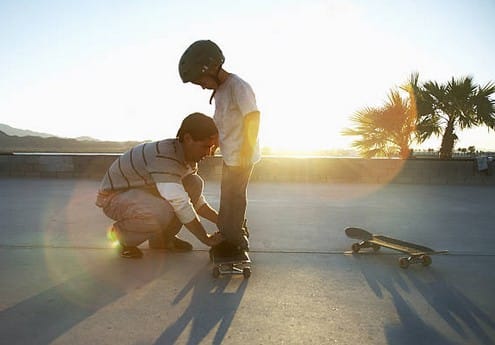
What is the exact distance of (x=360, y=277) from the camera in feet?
8.55

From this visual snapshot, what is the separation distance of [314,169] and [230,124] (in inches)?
301

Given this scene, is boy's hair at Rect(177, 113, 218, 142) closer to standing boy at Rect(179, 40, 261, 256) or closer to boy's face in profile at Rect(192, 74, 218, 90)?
standing boy at Rect(179, 40, 261, 256)

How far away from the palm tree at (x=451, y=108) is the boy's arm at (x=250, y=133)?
10758 mm

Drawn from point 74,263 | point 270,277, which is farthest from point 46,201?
point 270,277

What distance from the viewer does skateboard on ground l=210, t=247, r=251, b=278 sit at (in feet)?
8.44

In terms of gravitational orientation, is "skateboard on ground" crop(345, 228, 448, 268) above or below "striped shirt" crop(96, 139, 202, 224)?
below

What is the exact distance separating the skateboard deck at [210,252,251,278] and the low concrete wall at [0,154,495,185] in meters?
7.55

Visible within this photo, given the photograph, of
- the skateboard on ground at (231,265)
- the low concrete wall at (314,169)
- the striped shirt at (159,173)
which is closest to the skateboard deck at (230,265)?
the skateboard on ground at (231,265)

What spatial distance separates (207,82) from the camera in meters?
2.84

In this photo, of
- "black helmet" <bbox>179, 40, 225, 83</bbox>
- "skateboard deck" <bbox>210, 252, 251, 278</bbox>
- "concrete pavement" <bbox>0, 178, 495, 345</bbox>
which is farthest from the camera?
"black helmet" <bbox>179, 40, 225, 83</bbox>

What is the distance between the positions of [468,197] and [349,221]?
373cm

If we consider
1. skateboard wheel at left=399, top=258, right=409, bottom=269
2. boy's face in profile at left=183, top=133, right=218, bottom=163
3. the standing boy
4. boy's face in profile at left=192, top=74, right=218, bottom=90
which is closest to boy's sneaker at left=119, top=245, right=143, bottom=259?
the standing boy

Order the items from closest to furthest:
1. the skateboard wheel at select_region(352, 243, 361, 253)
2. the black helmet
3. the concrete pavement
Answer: the concrete pavement → the black helmet → the skateboard wheel at select_region(352, 243, 361, 253)

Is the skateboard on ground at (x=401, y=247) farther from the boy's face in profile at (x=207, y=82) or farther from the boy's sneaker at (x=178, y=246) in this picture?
the boy's face in profile at (x=207, y=82)
